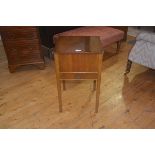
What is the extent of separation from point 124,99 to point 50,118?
0.78 metres

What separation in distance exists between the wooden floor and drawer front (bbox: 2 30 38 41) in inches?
18.3

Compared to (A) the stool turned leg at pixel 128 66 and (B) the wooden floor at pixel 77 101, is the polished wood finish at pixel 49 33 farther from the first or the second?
(A) the stool turned leg at pixel 128 66

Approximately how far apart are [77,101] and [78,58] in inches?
22.9

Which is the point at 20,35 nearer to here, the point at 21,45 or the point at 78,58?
the point at 21,45

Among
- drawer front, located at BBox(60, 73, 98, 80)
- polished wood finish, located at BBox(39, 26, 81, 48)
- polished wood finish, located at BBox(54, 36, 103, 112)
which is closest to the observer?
polished wood finish, located at BBox(54, 36, 103, 112)

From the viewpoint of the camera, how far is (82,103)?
72.7 inches

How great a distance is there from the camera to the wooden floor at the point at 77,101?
5.33ft

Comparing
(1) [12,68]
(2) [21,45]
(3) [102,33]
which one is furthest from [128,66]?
(1) [12,68]

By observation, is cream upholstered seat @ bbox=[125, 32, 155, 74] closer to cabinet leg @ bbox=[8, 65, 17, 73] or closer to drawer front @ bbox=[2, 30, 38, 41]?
drawer front @ bbox=[2, 30, 38, 41]

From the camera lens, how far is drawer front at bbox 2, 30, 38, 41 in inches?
82.5

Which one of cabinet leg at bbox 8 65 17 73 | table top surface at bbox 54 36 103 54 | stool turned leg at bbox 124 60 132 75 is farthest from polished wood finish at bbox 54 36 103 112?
cabinet leg at bbox 8 65 17 73
